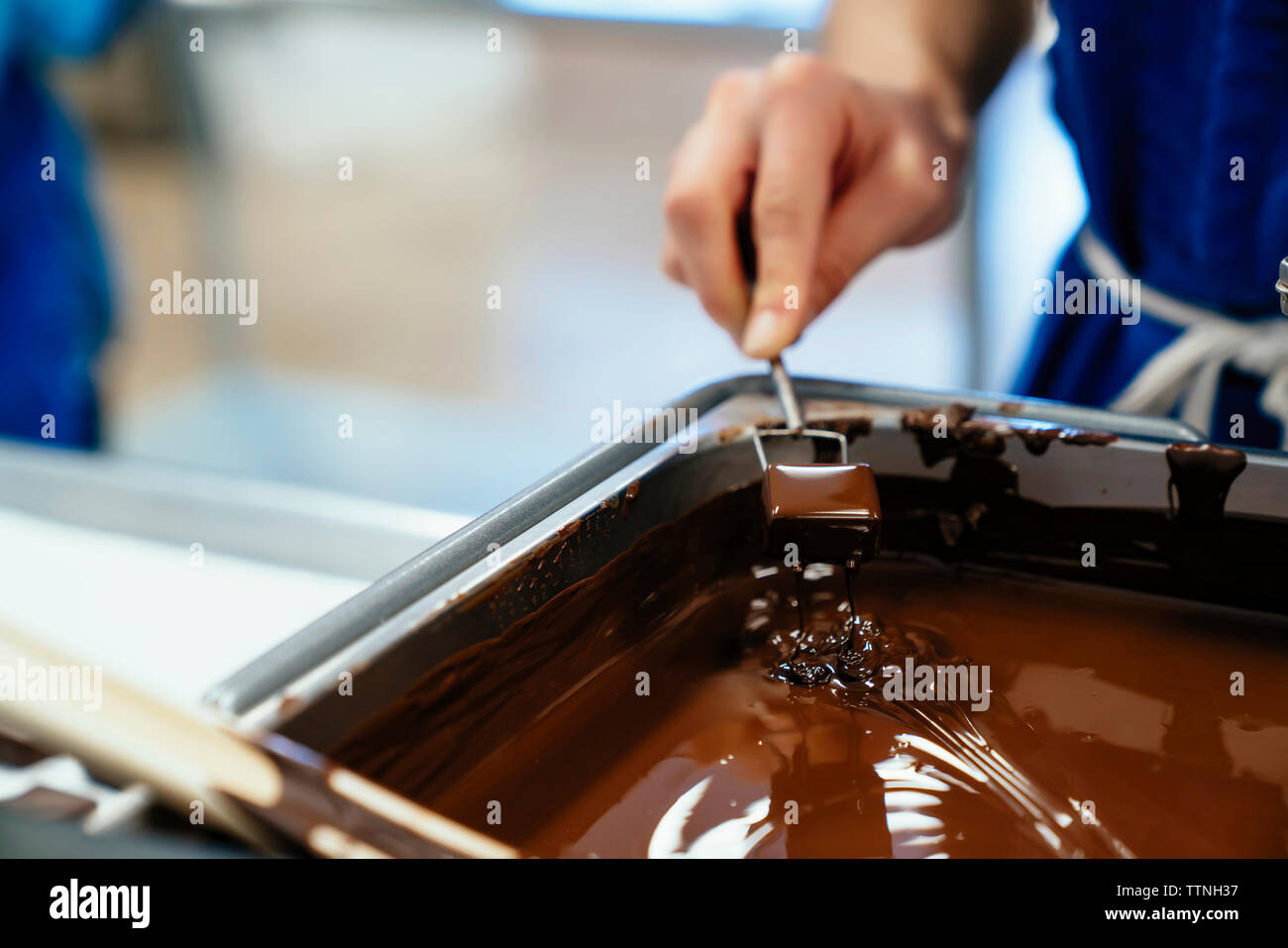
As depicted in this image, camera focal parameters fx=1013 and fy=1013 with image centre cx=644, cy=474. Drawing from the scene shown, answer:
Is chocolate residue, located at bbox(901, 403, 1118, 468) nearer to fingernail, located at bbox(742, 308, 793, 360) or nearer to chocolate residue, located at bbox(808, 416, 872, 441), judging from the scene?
chocolate residue, located at bbox(808, 416, 872, 441)

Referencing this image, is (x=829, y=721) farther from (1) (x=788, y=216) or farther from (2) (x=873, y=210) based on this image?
(2) (x=873, y=210)

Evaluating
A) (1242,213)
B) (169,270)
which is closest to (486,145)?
(169,270)

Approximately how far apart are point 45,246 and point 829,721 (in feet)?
4.70

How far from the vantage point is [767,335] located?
33.6 inches

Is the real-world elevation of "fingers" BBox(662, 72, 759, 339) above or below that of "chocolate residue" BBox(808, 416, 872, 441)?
above

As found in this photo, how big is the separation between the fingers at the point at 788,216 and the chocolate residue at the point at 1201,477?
31cm

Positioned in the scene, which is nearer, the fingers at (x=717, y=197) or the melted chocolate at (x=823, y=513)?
the melted chocolate at (x=823, y=513)

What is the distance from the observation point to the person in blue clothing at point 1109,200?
0.84 metres

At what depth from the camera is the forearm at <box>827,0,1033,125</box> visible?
1104 mm

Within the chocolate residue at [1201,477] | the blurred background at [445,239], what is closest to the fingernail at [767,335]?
the chocolate residue at [1201,477]

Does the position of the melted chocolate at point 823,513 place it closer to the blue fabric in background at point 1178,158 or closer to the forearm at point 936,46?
the blue fabric in background at point 1178,158

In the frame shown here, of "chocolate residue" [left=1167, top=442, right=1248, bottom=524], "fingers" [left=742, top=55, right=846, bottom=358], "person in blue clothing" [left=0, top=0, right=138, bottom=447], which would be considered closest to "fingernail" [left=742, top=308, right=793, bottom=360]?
"fingers" [left=742, top=55, right=846, bottom=358]

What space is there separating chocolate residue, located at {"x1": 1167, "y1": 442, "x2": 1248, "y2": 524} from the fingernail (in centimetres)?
30

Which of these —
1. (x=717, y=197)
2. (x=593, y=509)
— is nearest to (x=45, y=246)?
(x=717, y=197)
